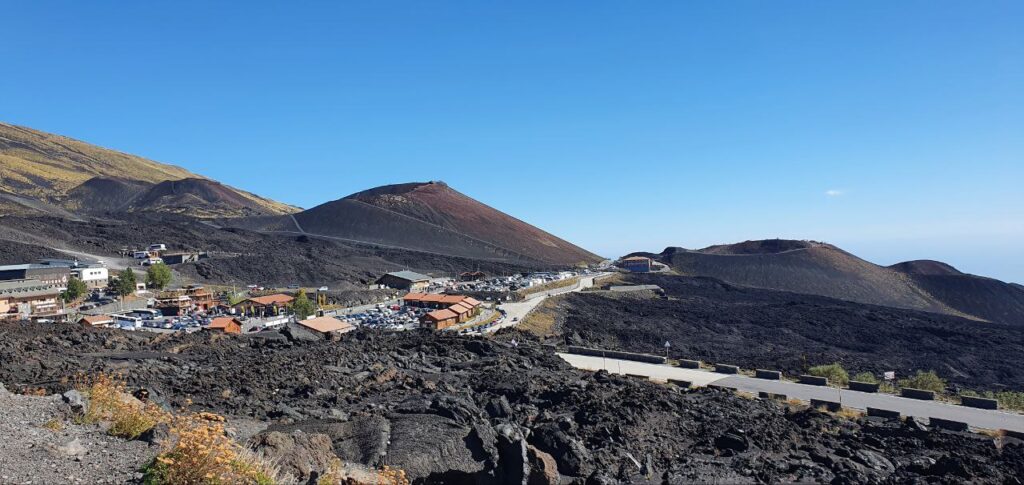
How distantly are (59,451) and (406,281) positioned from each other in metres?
45.5

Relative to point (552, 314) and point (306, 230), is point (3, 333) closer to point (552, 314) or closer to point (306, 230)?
point (552, 314)

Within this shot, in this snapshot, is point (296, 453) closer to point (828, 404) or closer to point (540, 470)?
point (540, 470)

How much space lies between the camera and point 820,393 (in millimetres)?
20938

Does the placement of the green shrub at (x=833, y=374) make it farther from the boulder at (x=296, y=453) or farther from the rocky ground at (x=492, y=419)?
the boulder at (x=296, y=453)

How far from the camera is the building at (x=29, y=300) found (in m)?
Result: 31.2

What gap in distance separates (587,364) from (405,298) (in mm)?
20624

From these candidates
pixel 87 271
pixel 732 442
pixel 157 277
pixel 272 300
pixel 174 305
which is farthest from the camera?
pixel 87 271

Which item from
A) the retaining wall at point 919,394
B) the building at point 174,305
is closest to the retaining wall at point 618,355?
the retaining wall at point 919,394

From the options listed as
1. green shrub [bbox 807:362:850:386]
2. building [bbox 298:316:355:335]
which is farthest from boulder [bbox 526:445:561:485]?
building [bbox 298:316:355:335]

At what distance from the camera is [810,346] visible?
3734 centimetres

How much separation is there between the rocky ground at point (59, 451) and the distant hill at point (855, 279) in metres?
73.3

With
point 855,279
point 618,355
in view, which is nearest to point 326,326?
point 618,355

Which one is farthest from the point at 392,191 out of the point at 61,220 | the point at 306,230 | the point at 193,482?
the point at 193,482

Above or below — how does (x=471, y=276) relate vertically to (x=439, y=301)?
above
